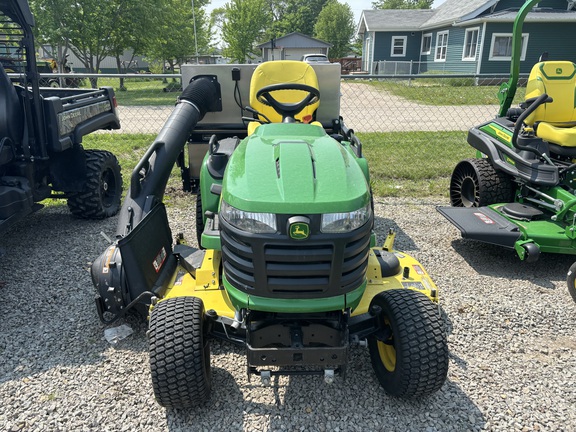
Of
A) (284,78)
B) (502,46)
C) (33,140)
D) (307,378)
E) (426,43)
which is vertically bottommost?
(307,378)

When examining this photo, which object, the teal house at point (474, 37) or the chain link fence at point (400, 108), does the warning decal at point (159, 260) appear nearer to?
the chain link fence at point (400, 108)

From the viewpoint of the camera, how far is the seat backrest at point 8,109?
13.8 ft

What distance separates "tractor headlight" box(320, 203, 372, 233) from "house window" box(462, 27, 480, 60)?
23591 mm

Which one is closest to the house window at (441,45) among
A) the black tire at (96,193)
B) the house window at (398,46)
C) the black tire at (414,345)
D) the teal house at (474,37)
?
the teal house at (474,37)

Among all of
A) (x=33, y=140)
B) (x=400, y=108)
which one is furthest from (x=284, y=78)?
(x=400, y=108)

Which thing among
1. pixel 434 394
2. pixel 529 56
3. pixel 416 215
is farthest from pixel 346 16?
pixel 434 394

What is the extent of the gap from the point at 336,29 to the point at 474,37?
88.6 ft

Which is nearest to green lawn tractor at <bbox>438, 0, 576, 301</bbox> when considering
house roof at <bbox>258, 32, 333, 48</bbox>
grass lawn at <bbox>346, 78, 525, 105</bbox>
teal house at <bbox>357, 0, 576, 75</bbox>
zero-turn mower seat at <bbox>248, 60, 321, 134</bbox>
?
zero-turn mower seat at <bbox>248, 60, 321, 134</bbox>

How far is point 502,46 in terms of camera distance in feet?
73.6

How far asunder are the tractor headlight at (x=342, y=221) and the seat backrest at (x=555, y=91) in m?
3.45

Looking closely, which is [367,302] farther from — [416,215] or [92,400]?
[416,215]

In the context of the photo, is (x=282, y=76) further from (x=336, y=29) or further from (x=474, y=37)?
(x=336, y=29)

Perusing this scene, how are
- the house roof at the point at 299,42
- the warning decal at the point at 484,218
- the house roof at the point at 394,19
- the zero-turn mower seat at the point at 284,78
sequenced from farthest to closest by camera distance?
the house roof at the point at 299,42 < the house roof at the point at 394,19 < the zero-turn mower seat at the point at 284,78 < the warning decal at the point at 484,218

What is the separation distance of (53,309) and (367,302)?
7.71ft
